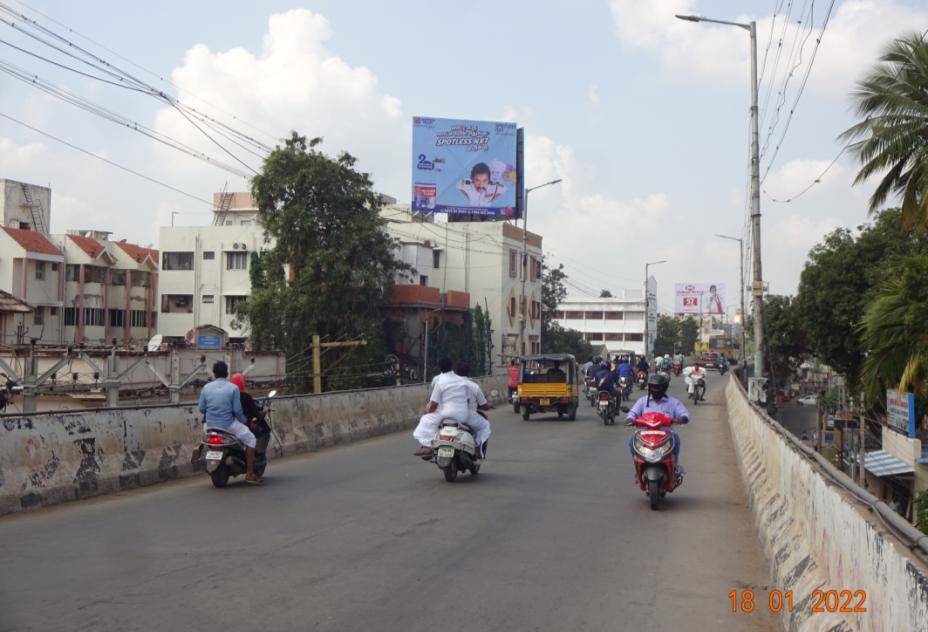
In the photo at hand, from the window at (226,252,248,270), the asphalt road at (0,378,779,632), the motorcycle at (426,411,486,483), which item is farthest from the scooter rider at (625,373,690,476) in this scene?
the window at (226,252,248,270)

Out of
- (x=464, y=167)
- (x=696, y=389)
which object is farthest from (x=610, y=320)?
(x=696, y=389)

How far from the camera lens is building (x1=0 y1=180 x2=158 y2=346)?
2251 inches

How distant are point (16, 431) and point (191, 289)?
181ft

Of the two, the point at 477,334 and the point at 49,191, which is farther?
the point at 49,191

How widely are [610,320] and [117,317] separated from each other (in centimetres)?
7741

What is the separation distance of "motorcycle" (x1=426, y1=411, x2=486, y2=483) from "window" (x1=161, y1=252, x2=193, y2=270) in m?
54.0

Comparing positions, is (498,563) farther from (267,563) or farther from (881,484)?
(881,484)

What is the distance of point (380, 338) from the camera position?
50500 millimetres

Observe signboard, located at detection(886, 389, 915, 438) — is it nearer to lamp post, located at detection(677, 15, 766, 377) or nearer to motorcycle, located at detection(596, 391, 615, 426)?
lamp post, located at detection(677, 15, 766, 377)

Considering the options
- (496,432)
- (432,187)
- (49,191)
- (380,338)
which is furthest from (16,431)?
(49,191)

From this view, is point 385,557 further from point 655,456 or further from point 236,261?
point 236,261

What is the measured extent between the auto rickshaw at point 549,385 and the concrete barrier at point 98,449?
11323 millimetres

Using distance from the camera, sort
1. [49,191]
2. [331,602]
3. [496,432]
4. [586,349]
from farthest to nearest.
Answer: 1. [586,349]
2. [49,191]
3. [496,432]
4. [331,602]

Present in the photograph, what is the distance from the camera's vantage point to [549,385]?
28203 millimetres
